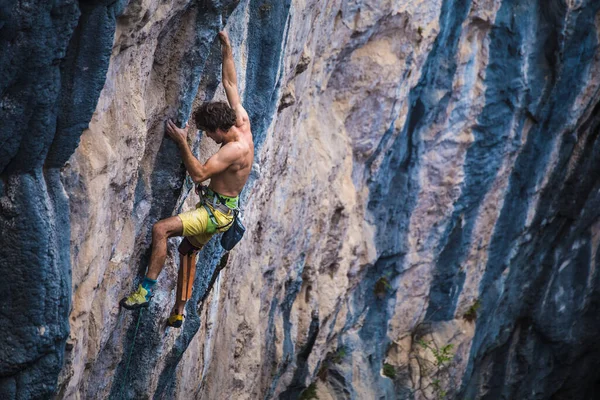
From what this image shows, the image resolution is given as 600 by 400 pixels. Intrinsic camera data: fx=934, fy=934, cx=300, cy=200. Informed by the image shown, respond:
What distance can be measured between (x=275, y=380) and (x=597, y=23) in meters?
6.40

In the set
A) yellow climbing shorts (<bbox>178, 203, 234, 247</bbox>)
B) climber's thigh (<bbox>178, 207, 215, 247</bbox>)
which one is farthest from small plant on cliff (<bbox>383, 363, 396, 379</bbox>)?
climber's thigh (<bbox>178, 207, 215, 247</bbox>)

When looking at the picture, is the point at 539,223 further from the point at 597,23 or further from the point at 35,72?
the point at 35,72

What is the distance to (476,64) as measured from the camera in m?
11.8

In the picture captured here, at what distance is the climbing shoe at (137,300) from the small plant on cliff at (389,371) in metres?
7.29

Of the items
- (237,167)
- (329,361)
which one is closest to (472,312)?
(329,361)

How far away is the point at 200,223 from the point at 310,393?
19.6 ft

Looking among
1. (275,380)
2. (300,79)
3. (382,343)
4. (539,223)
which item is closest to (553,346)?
(539,223)

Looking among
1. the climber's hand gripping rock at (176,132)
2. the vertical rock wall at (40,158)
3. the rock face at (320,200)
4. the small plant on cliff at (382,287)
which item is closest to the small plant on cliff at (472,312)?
the rock face at (320,200)

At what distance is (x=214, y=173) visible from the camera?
6254mm

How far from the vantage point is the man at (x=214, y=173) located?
20.0ft

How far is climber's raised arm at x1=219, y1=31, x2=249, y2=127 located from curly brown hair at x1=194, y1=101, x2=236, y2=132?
32 cm

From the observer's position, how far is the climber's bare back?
251 inches

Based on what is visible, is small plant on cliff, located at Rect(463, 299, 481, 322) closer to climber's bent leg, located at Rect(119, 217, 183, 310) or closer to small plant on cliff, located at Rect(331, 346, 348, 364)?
small plant on cliff, located at Rect(331, 346, 348, 364)

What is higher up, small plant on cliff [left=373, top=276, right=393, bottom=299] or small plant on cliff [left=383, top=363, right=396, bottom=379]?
small plant on cliff [left=373, top=276, right=393, bottom=299]
